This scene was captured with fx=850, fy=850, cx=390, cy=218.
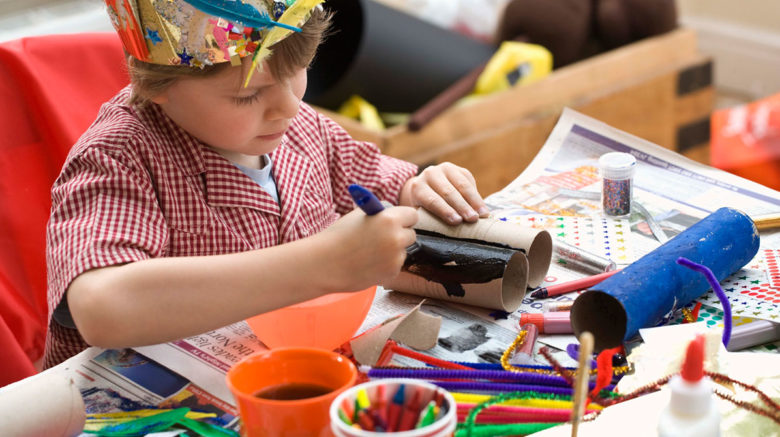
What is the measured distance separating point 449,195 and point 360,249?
275 mm

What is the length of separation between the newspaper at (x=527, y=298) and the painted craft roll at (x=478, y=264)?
0.05ft

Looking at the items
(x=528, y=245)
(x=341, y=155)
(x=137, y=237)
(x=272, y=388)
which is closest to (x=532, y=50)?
(x=341, y=155)

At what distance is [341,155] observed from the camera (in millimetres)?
1164

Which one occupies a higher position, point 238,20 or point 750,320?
point 238,20

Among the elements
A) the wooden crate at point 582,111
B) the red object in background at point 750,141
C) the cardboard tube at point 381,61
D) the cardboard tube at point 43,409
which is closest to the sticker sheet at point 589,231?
the cardboard tube at point 43,409

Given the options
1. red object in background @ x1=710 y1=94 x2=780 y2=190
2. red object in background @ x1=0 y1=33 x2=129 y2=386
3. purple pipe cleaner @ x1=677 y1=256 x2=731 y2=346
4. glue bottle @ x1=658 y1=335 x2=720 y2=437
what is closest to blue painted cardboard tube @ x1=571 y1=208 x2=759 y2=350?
purple pipe cleaner @ x1=677 y1=256 x2=731 y2=346

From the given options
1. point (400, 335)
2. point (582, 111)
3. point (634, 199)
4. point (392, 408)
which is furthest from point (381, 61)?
point (392, 408)

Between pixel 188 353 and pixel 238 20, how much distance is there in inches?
12.4

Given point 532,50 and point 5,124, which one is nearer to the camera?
point 5,124

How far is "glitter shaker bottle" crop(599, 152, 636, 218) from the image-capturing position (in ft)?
3.44

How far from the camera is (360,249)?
2.35ft

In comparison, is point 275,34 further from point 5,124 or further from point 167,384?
point 5,124

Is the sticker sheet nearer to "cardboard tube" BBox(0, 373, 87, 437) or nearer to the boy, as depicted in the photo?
the boy

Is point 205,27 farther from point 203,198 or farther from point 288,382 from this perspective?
point 288,382
